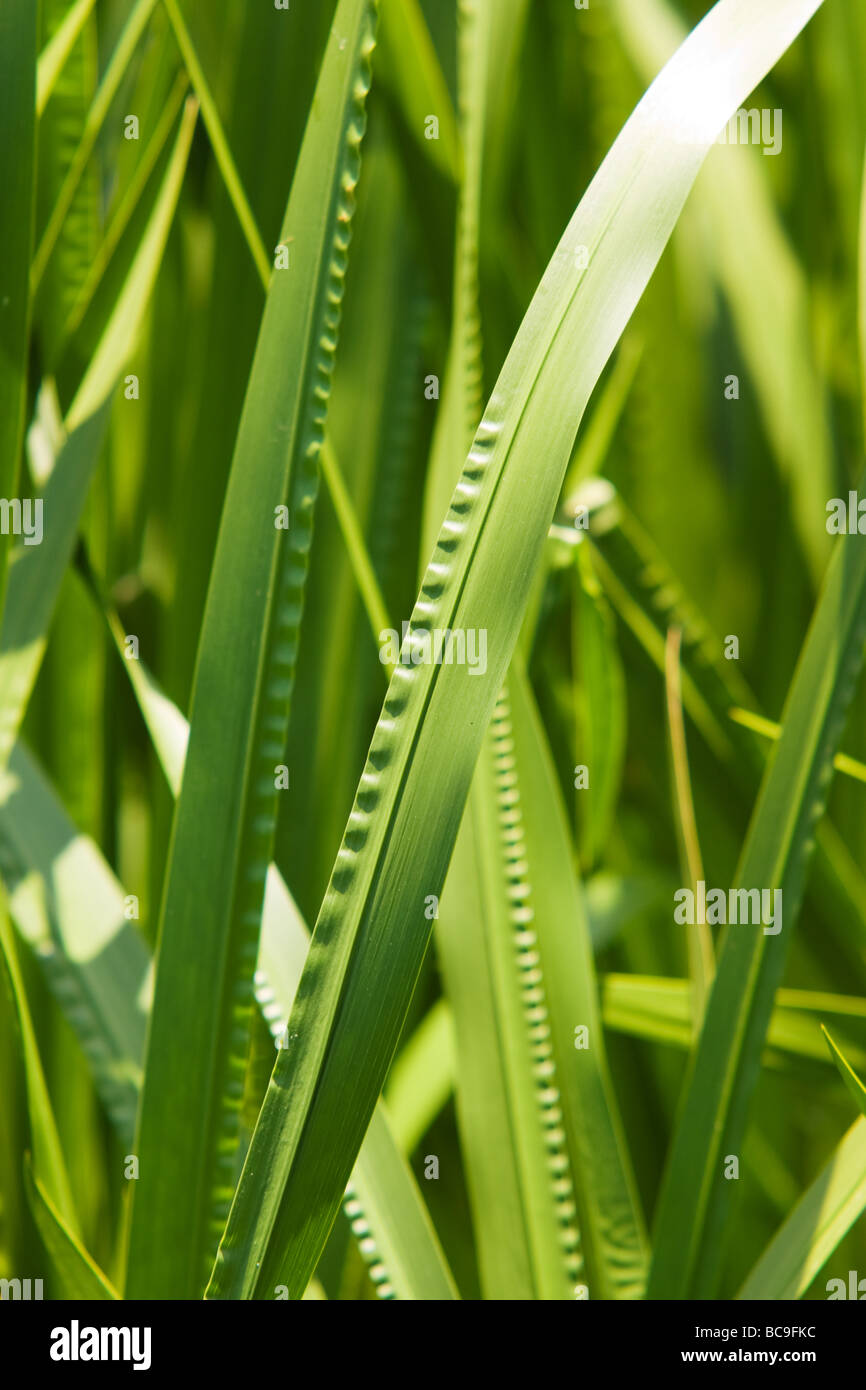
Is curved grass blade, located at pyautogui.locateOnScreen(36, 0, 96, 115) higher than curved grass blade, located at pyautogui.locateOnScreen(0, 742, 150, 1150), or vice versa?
curved grass blade, located at pyautogui.locateOnScreen(36, 0, 96, 115)

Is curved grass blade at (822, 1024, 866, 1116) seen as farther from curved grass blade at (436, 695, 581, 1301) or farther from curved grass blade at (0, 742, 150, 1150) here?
curved grass blade at (0, 742, 150, 1150)

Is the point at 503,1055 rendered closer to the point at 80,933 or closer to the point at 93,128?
the point at 80,933

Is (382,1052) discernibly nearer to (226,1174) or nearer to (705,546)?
(226,1174)

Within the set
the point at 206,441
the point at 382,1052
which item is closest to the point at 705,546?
the point at 206,441

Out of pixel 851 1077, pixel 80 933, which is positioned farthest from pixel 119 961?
pixel 851 1077

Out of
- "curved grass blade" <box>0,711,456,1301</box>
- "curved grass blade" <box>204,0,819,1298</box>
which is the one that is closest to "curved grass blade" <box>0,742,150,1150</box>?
"curved grass blade" <box>0,711,456,1301</box>

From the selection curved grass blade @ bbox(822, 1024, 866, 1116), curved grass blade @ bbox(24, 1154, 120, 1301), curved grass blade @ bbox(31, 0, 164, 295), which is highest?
curved grass blade @ bbox(31, 0, 164, 295)

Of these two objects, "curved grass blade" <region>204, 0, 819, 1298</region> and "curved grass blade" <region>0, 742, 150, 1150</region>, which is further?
"curved grass blade" <region>0, 742, 150, 1150</region>

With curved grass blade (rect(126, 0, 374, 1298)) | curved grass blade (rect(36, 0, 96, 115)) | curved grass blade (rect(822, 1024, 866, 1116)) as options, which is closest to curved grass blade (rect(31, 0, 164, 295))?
curved grass blade (rect(36, 0, 96, 115))
